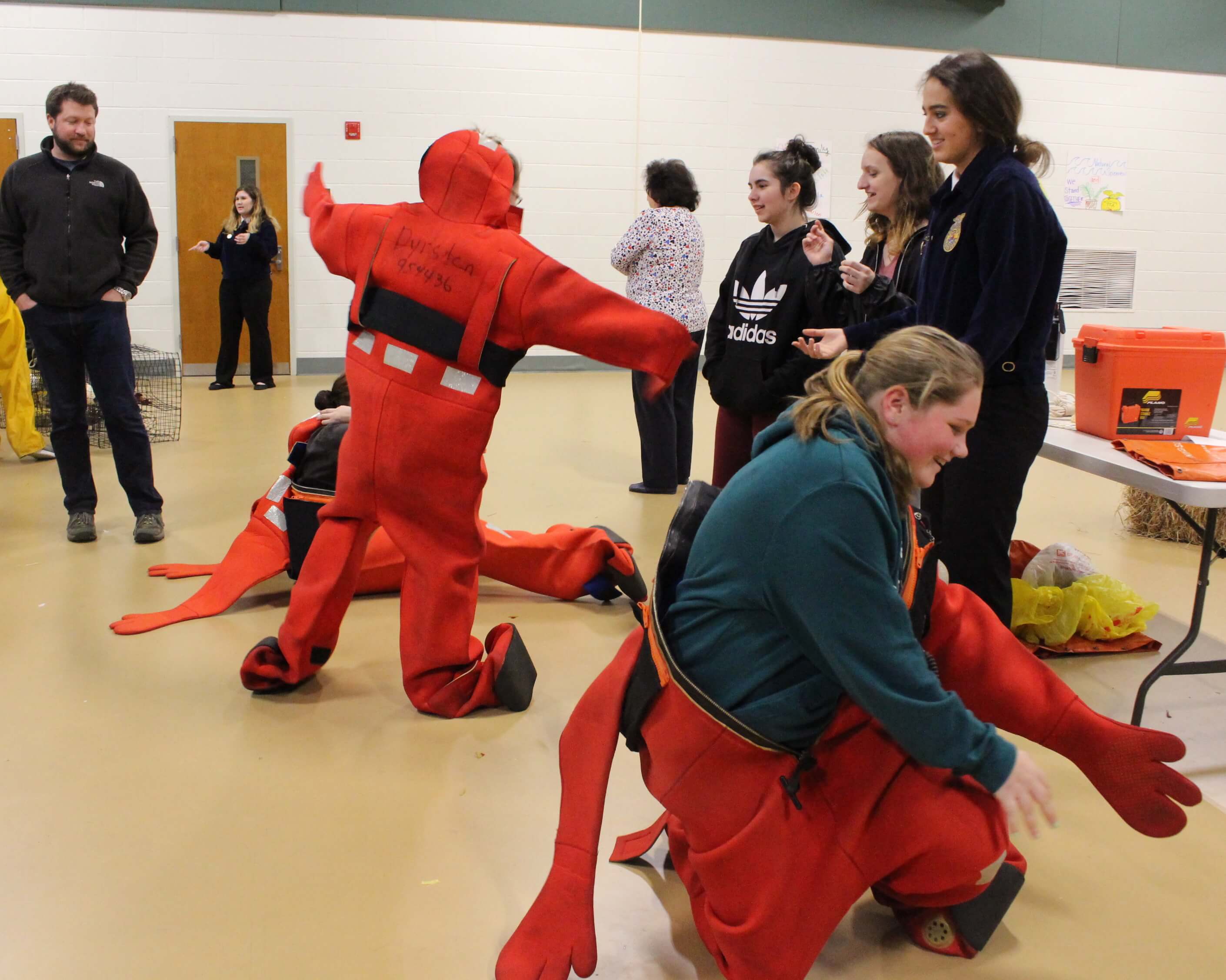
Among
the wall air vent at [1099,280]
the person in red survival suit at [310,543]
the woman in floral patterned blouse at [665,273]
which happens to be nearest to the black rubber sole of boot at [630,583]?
the person in red survival suit at [310,543]

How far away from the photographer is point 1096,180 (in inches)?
387

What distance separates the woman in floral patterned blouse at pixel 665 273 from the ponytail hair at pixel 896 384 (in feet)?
9.92

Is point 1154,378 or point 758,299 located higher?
point 758,299

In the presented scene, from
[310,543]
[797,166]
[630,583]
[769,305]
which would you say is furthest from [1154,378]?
[310,543]

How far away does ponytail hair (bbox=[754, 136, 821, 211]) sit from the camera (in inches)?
133

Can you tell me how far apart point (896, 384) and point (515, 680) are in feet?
4.65

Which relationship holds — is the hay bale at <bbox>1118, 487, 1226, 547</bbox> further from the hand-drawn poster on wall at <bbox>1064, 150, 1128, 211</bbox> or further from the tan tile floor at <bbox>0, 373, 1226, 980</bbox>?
the hand-drawn poster on wall at <bbox>1064, 150, 1128, 211</bbox>

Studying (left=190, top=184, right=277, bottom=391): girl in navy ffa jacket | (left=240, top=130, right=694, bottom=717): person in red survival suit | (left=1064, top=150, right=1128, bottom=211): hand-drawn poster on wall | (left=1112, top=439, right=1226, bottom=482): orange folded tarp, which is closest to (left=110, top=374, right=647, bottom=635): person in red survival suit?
(left=240, top=130, right=694, bottom=717): person in red survival suit

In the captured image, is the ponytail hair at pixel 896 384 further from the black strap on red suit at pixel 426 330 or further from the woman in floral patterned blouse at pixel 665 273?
the woman in floral patterned blouse at pixel 665 273

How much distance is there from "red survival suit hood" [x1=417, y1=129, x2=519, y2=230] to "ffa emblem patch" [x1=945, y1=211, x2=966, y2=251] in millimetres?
1065

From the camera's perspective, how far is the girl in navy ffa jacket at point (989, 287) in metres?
2.50

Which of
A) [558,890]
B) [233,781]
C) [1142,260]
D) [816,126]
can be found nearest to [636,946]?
[558,890]

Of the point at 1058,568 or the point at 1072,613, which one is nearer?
the point at 1072,613

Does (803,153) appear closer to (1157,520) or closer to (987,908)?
(1157,520)
